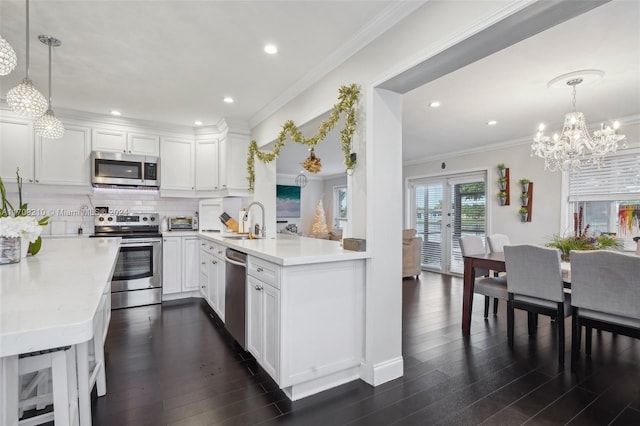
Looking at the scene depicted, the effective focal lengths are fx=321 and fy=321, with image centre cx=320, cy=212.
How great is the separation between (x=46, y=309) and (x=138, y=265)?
353cm

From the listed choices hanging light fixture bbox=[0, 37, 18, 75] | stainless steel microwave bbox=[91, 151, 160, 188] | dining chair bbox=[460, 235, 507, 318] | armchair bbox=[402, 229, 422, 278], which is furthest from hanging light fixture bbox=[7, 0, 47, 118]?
armchair bbox=[402, 229, 422, 278]

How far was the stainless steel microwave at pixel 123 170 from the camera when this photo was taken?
402cm

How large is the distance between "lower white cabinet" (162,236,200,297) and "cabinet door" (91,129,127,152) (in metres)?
1.35

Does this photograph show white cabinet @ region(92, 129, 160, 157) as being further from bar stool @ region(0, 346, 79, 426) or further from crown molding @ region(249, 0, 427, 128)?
bar stool @ region(0, 346, 79, 426)

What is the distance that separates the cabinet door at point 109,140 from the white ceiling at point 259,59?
33 cm

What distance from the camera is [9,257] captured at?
168 centimetres

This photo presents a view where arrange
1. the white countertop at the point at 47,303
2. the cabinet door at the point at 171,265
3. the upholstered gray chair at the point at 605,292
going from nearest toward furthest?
the white countertop at the point at 47,303 → the upholstered gray chair at the point at 605,292 → the cabinet door at the point at 171,265

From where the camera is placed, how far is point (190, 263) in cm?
439

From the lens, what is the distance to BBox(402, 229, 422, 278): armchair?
5723 mm

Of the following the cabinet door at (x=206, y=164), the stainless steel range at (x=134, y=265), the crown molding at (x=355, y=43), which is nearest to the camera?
the crown molding at (x=355, y=43)

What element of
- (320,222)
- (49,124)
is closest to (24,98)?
(49,124)

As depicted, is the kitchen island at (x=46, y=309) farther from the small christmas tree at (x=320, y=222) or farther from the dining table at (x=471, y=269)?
the small christmas tree at (x=320, y=222)

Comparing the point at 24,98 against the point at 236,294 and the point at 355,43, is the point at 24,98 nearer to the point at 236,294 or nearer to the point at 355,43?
the point at 236,294

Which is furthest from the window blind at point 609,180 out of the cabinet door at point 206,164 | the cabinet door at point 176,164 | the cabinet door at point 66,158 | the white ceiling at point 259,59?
the cabinet door at point 66,158
